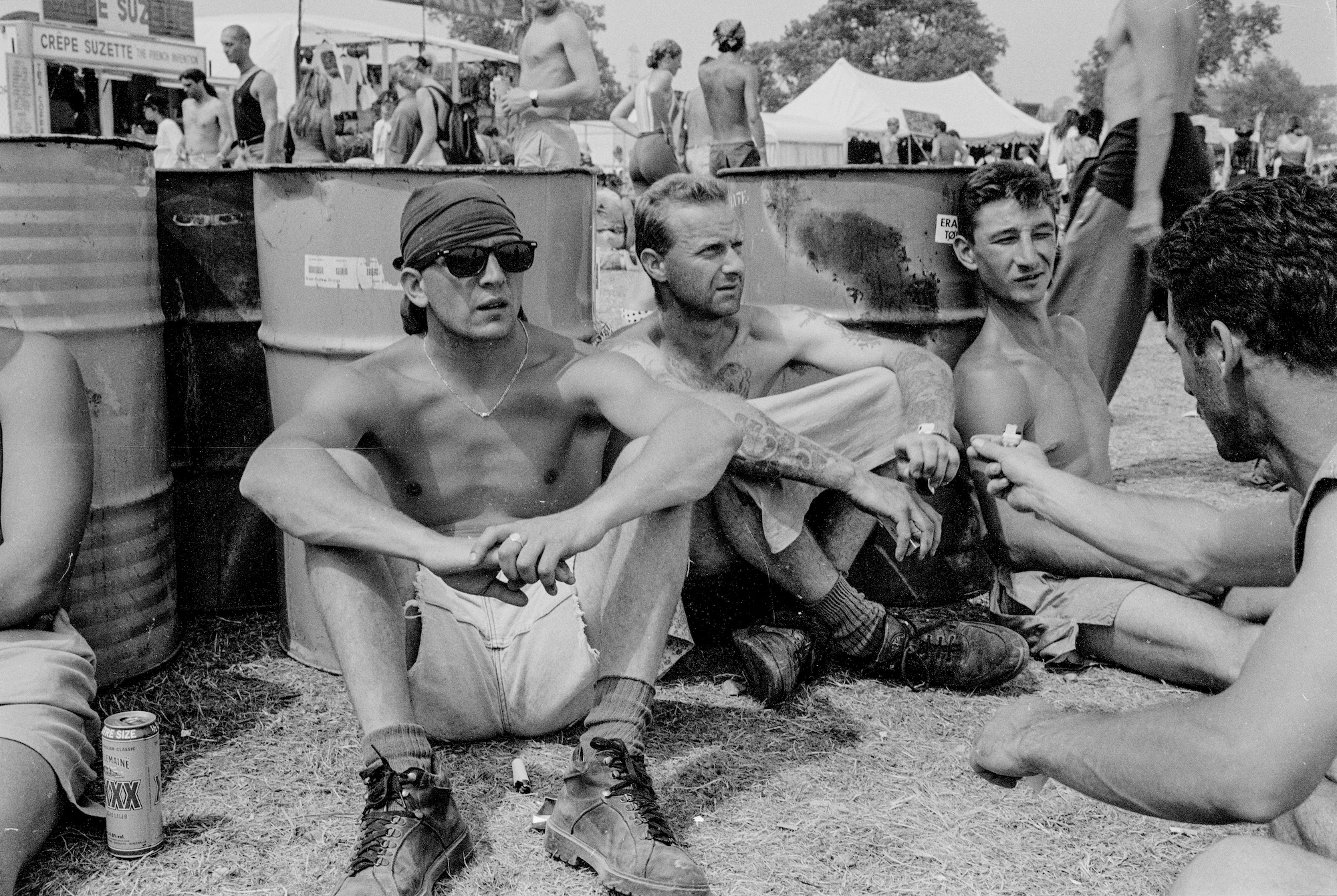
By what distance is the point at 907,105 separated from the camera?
23281 mm

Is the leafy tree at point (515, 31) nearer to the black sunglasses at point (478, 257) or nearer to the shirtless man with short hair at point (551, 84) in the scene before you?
the shirtless man with short hair at point (551, 84)

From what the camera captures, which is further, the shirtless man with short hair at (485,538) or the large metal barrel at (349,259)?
the large metal barrel at (349,259)

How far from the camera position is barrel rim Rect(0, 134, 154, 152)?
9.93 feet

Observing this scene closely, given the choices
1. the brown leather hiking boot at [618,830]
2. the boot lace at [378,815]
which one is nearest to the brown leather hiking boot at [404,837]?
the boot lace at [378,815]

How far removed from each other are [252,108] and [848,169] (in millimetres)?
7443

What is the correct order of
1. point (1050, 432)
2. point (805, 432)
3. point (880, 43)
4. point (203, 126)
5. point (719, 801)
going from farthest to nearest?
point (880, 43)
point (203, 126)
point (1050, 432)
point (805, 432)
point (719, 801)

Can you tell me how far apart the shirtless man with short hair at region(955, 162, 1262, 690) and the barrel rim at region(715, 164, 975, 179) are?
0.31ft

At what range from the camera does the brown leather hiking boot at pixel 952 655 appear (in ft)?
11.0

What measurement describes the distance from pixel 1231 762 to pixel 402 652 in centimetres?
160

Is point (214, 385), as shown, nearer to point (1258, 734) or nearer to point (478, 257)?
point (478, 257)

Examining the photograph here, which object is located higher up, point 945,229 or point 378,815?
point 945,229

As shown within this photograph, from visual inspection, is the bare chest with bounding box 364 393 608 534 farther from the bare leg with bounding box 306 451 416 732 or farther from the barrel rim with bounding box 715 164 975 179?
the barrel rim with bounding box 715 164 975 179

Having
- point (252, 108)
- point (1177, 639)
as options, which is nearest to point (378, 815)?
point (1177, 639)

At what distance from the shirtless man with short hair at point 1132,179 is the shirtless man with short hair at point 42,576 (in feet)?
10.2
